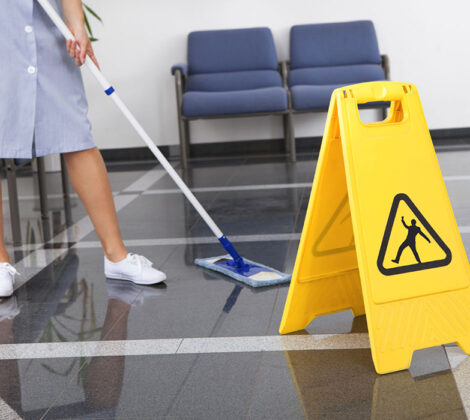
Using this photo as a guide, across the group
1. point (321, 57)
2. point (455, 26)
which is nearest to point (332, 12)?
point (321, 57)

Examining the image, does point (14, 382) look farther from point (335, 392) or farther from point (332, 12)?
point (332, 12)

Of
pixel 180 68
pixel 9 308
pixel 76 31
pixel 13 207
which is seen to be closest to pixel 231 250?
pixel 9 308

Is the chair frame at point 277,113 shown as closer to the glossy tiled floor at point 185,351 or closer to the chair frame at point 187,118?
the chair frame at point 187,118

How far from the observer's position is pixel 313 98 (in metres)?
5.09

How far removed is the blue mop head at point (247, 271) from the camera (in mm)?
2363

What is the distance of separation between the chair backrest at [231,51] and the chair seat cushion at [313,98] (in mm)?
519

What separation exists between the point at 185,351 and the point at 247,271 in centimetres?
64

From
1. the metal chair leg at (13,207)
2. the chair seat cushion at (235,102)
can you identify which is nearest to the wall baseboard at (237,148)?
the chair seat cushion at (235,102)

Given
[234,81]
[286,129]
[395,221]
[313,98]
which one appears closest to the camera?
[395,221]

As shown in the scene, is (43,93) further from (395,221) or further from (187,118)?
(187,118)

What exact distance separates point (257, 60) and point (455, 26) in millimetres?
1433

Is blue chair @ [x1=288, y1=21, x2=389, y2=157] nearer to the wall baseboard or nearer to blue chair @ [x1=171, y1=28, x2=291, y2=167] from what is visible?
blue chair @ [x1=171, y1=28, x2=291, y2=167]

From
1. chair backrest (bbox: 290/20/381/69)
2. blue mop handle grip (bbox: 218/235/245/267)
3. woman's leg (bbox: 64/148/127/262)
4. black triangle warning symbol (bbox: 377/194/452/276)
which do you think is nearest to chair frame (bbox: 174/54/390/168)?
chair backrest (bbox: 290/20/381/69)

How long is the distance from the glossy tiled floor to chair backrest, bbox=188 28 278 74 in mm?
2596
